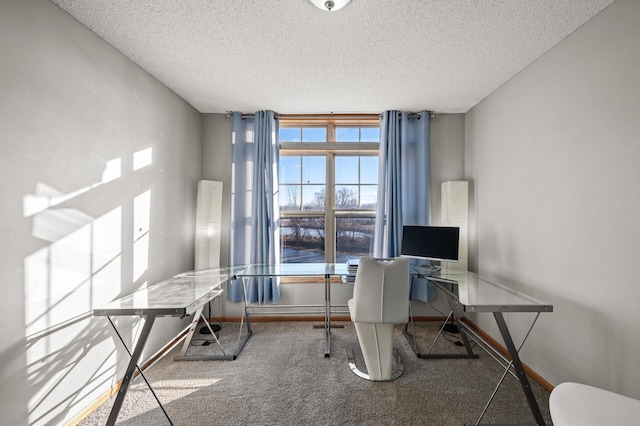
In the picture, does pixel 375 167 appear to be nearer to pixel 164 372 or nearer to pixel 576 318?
pixel 576 318

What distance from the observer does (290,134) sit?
11.7 ft

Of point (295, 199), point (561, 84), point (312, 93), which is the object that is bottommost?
point (295, 199)

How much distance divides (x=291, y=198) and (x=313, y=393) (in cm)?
222

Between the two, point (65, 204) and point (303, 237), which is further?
point (303, 237)

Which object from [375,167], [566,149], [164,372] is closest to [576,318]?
[566,149]

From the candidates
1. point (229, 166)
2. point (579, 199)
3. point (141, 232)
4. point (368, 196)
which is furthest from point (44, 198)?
point (579, 199)

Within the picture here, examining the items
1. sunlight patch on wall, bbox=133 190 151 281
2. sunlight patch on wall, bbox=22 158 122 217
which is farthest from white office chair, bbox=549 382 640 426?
sunlight patch on wall, bbox=133 190 151 281

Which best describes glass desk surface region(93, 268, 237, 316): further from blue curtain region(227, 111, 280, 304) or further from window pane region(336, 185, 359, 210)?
window pane region(336, 185, 359, 210)

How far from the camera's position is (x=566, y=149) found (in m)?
1.96

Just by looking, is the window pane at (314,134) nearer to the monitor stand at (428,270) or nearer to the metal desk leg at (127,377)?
the monitor stand at (428,270)

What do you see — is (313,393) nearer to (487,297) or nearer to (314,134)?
(487,297)

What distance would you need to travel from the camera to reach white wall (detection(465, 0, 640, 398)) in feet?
5.14

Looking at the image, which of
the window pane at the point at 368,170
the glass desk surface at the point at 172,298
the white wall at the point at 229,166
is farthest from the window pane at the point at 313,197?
the glass desk surface at the point at 172,298

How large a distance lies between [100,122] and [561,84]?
338 cm
